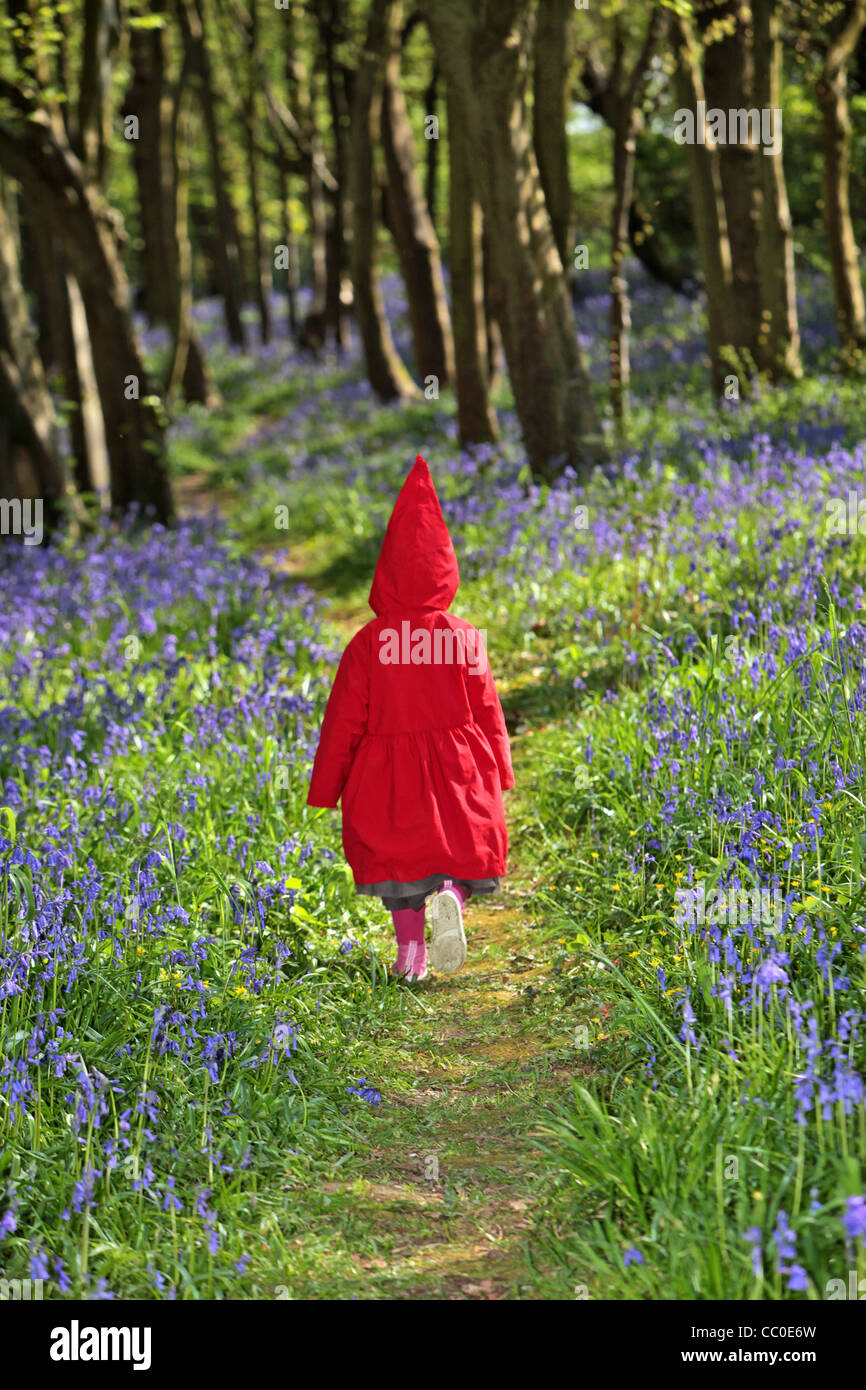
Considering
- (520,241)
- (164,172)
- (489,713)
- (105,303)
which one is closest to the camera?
(489,713)

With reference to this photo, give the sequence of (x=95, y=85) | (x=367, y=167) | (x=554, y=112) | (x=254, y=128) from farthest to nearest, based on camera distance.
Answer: (x=254, y=128) < (x=367, y=167) < (x=95, y=85) < (x=554, y=112)

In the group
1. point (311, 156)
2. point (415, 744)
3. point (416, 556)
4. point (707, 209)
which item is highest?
point (311, 156)

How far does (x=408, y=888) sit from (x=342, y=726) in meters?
0.60

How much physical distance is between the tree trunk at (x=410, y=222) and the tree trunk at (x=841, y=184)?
15.2 ft

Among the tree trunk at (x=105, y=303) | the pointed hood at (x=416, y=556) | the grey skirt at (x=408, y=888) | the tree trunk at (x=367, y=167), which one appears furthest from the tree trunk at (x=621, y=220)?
the grey skirt at (x=408, y=888)

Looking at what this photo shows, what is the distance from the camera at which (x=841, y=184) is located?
12.6 metres

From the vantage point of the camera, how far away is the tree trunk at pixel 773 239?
11250mm

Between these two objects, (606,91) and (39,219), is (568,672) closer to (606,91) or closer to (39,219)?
(39,219)

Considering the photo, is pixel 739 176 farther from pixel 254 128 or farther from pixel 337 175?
pixel 254 128

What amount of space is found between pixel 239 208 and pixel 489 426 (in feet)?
79.5

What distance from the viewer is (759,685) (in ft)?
16.9

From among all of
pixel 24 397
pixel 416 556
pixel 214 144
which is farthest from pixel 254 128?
pixel 416 556

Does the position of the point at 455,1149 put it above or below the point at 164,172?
below

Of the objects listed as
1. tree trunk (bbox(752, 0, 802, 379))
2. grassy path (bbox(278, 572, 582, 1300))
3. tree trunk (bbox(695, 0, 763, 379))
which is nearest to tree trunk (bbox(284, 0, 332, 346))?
tree trunk (bbox(695, 0, 763, 379))
